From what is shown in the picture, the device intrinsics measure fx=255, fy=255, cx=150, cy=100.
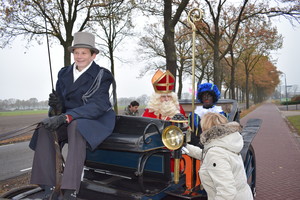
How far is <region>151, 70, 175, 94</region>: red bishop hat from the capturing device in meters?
3.84

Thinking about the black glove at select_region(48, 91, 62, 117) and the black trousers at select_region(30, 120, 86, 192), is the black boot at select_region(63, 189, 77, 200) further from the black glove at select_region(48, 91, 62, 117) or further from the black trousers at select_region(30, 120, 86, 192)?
the black glove at select_region(48, 91, 62, 117)

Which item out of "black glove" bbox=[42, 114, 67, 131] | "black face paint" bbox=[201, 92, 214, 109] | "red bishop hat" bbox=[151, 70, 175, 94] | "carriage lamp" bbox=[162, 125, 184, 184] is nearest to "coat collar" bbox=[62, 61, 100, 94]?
"black glove" bbox=[42, 114, 67, 131]

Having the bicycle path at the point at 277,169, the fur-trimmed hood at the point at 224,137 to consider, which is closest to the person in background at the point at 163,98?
the fur-trimmed hood at the point at 224,137

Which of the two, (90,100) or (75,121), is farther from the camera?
(90,100)

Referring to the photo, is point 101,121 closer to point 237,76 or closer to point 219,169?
point 219,169

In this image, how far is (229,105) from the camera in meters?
4.70

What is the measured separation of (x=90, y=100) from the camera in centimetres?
243

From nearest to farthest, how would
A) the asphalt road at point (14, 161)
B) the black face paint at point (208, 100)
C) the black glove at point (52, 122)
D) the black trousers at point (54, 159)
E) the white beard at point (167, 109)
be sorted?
the black glove at point (52, 122) → the black trousers at point (54, 159) → the black face paint at point (208, 100) → the white beard at point (167, 109) → the asphalt road at point (14, 161)

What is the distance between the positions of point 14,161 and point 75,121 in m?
5.96

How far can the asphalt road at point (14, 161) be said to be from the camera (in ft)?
19.3

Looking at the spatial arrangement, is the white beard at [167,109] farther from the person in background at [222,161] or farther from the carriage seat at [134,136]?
the person in background at [222,161]

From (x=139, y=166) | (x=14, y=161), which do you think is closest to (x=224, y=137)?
(x=139, y=166)

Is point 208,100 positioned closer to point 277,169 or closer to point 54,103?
point 54,103

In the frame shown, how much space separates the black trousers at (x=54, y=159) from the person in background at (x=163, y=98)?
1753 millimetres
